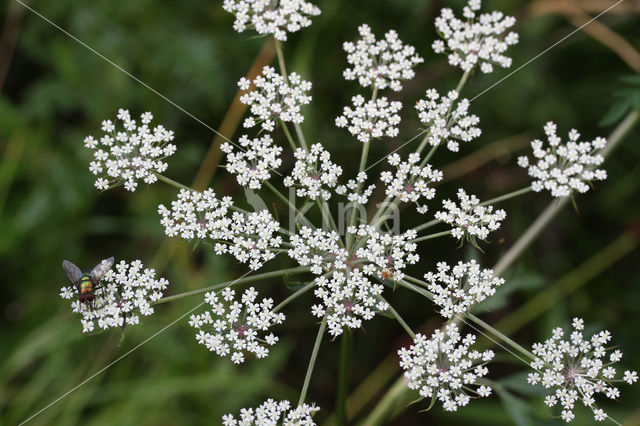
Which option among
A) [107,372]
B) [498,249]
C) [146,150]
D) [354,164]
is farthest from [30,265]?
[498,249]

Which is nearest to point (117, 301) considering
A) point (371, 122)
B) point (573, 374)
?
point (371, 122)

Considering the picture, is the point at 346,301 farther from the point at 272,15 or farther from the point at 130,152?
the point at 272,15

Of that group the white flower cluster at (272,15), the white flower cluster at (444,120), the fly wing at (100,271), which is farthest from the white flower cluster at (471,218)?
the fly wing at (100,271)

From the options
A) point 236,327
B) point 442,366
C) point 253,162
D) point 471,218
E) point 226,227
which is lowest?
point 236,327

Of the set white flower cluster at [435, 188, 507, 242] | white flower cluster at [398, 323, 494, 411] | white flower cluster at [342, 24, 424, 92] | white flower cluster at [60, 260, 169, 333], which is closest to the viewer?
white flower cluster at [398, 323, 494, 411]

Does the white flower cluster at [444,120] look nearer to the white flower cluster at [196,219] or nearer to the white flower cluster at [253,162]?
the white flower cluster at [253,162]

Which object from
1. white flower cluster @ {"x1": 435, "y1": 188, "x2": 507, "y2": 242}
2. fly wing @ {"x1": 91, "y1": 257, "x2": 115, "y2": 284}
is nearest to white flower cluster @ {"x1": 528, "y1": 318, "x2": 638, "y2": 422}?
white flower cluster @ {"x1": 435, "y1": 188, "x2": 507, "y2": 242}

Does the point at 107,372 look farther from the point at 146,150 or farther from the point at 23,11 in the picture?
the point at 23,11

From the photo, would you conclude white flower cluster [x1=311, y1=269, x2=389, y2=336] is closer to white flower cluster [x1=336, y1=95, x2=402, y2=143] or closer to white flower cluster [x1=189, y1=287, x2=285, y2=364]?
white flower cluster [x1=189, y1=287, x2=285, y2=364]
